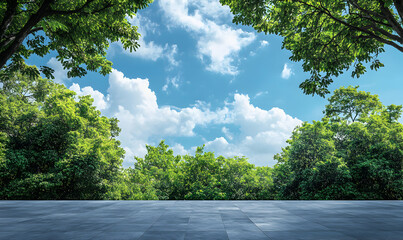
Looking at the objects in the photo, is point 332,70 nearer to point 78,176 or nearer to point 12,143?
point 78,176

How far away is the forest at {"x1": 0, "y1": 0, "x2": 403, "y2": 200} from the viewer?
27.2ft

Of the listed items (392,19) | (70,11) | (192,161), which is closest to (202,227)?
(70,11)

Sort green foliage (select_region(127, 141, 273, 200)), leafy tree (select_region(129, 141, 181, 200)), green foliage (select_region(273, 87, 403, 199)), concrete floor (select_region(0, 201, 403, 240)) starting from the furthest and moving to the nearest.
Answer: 1. leafy tree (select_region(129, 141, 181, 200))
2. green foliage (select_region(127, 141, 273, 200))
3. green foliage (select_region(273, 87, 403, 199))
4. concrete floor (select_region(0, 201, 403, 240))

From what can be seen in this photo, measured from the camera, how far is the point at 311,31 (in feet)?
28.0

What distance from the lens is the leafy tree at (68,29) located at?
7117 millimetres

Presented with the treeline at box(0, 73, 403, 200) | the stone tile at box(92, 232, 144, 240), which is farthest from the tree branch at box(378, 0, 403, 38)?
the treeline at box(0, 73, 403, 200)

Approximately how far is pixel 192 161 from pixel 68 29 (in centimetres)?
1616

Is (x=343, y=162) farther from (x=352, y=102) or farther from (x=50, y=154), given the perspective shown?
(x=50, y=154)

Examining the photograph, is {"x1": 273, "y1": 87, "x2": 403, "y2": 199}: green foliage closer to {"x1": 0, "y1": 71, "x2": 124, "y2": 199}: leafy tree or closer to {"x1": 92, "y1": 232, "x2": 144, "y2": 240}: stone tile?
{"x1": 0, "y1": 71, "x2": 124, "y2": 199}: leafy tree

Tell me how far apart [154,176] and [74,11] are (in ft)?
85.0

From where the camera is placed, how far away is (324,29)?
8727 mm

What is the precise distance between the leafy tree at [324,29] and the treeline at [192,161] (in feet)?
31.8

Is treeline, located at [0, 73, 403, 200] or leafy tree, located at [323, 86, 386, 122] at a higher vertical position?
leafy tree, located at [323, 86, 386, 122]

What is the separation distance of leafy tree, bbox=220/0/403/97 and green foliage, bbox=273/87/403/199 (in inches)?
366
